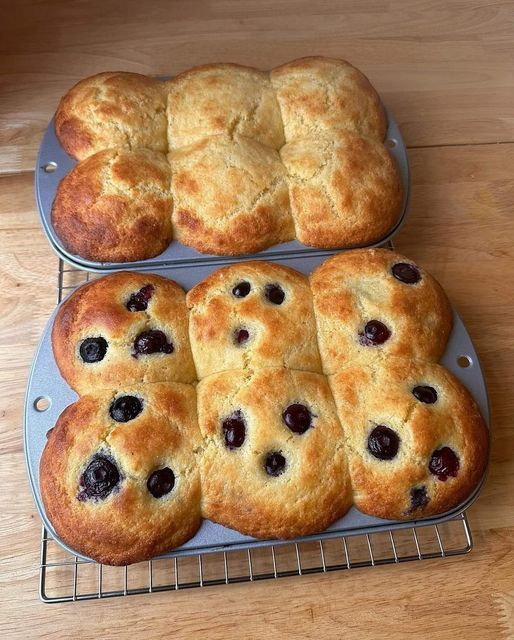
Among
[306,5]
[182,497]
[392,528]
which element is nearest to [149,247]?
[182,497]

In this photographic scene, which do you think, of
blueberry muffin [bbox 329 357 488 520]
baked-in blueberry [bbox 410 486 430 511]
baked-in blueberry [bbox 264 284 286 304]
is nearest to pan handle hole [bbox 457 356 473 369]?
blueberry muffin [bbox 329 357 488 520]

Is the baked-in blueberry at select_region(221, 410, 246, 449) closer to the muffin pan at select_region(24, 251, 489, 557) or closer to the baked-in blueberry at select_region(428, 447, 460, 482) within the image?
the muffin pan at select_region(24, 251, 489, 557)

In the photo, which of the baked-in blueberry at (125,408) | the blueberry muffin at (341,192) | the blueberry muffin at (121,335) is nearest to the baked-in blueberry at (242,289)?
the blueberry muffin at (121,335)

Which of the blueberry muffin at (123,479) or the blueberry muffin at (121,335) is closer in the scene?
the blueberry muffin at (123,479)

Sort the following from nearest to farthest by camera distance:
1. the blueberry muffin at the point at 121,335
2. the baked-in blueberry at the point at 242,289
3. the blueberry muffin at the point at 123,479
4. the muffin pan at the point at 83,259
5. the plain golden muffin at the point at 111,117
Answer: the blueberry muffin at the point at 123,479 → the blueberry muffin at the point at 121,335 → the baked-in blueberry at the point at 242,289 → the muffin pan at the point at 83,259 → the plain golden muffin at the point at 111,117

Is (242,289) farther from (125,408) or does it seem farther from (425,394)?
(425,394)

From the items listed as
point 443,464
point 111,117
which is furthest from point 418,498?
point 111,117

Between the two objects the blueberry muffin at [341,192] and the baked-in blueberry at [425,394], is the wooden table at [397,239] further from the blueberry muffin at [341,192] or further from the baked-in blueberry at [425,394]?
the baked-in blueberry at [425,394]
